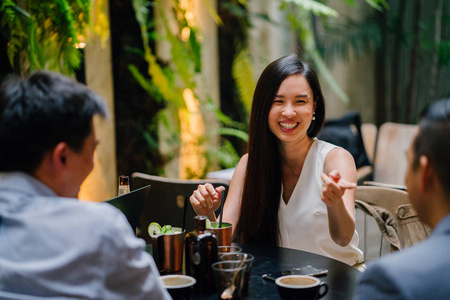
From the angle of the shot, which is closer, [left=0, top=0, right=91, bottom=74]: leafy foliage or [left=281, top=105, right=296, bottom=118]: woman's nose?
[left=281, top=105, right=296, bottom=118]: woman's nose

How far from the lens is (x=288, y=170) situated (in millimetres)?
2357

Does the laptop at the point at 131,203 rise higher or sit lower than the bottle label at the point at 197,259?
higher

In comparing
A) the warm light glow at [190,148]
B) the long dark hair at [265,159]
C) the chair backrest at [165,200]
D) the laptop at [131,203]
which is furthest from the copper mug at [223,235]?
the warm light glow at [190,148]

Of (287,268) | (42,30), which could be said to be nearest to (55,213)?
(287,268)

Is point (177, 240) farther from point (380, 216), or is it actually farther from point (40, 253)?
point (380, 216)

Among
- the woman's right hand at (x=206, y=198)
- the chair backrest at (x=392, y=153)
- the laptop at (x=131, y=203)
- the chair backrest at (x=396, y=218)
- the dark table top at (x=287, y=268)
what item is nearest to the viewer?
the dark table top at (x=287, y=268)

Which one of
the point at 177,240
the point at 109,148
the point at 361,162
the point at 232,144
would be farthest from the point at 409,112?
the point at 177,240

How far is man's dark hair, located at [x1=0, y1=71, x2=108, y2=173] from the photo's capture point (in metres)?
1.02

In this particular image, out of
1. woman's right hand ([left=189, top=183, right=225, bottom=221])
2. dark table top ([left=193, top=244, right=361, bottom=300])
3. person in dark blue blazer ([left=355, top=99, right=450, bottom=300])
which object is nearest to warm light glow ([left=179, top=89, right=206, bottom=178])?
woman's right hand ([left=189, top=183, right=225, bottom=221])

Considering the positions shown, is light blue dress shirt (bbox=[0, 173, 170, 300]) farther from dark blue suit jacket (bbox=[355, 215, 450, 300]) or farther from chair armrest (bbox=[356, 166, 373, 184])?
chair armrest (bbox=[356, 166, 373, 184])

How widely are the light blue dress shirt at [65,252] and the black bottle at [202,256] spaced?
417mm

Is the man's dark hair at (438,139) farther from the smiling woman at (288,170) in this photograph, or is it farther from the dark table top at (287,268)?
the smiling woman at (288,170)

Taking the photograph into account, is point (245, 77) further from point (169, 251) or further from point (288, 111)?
point (169, 251)

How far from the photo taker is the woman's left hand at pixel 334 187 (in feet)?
5.21
